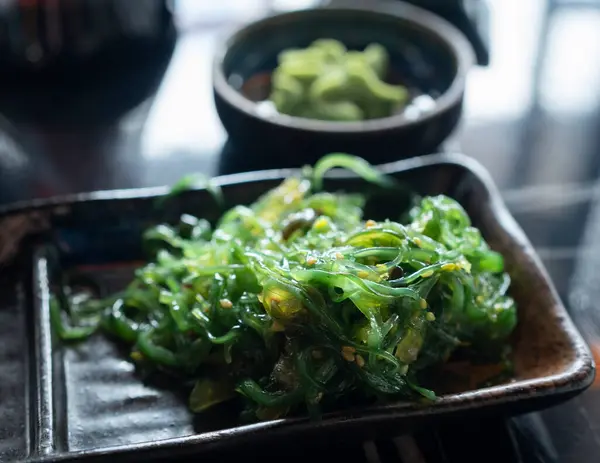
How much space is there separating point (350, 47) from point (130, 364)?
3.53ft

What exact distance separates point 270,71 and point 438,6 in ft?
2.07

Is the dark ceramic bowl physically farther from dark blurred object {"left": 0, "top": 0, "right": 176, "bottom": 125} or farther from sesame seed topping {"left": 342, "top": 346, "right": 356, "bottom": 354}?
sesame seed topping {"left": 342, "top": 346, "right": 356, "bottom": 354}

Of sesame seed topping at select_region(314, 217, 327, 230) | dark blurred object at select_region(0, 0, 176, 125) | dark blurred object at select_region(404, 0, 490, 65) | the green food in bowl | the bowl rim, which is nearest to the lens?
sesame seed topping at select_region(314, 217, 327, 230)

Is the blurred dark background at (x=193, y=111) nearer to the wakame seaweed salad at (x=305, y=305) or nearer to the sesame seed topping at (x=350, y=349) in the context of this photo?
the wakame seaweed salad at (x=305, y=305)

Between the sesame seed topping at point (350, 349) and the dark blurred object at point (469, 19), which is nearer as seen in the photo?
the sesame seed topping at point (350, 349)

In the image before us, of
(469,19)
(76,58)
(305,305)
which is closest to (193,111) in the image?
(76,58)

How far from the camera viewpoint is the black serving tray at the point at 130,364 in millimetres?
1017

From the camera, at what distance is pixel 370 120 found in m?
1.68

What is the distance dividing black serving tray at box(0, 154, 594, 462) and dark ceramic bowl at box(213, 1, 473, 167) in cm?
10

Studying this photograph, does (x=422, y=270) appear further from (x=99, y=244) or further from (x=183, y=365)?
(x=99, y=244)

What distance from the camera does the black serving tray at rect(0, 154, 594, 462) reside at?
40.0 inches

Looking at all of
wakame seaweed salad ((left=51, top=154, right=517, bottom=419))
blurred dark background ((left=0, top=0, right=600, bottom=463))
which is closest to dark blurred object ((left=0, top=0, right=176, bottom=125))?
blurred dark background ((left=0, top=0, right=600, bottom=463))

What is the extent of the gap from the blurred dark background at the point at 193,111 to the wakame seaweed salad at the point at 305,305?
1.21 ft

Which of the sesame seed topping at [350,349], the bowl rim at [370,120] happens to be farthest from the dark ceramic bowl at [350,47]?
the sesame seed topping at [350,349]
